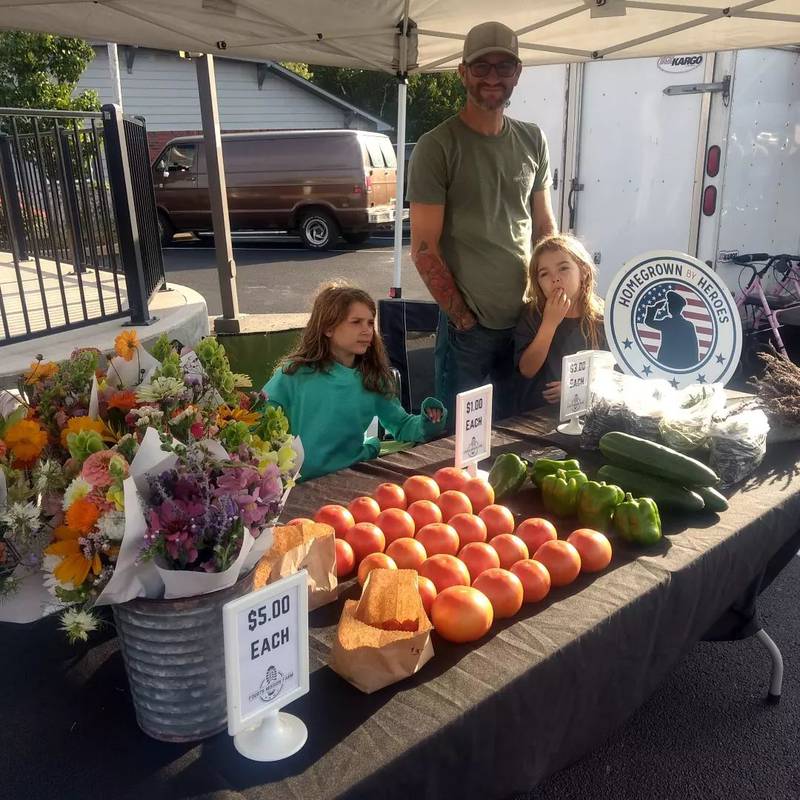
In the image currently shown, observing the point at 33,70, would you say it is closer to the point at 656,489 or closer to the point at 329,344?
the point at 329,344

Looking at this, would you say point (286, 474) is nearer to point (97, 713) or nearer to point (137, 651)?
point (137, 651)

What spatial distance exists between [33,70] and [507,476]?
1064 centimetres

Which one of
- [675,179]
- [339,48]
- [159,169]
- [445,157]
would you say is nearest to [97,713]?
[445,157]

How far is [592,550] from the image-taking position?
61.1 inches

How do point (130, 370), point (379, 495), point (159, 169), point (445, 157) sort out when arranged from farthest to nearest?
point (159, 169)
point (445, 157)
point (379, 495)
point (130, 370)

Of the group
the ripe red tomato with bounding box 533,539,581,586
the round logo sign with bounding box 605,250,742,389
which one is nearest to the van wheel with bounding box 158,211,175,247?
the round logo sign with bounding box 605,250,742,389

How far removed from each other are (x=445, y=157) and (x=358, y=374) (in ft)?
3.33

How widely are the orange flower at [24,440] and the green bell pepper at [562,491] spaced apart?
1.14 m

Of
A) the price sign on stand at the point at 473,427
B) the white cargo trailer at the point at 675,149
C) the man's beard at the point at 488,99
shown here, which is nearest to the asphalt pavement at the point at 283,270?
the white cargo trailer at the point at 675,149

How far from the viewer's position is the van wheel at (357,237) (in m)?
14.3

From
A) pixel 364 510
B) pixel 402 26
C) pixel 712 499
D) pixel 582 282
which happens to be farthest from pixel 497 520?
pixel 402 26

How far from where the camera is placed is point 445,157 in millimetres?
2998

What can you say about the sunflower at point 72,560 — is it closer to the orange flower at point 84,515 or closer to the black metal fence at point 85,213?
the orange flower at point 84,515

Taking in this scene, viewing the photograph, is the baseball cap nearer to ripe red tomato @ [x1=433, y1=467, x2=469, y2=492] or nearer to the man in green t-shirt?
the man in green t-shirt
